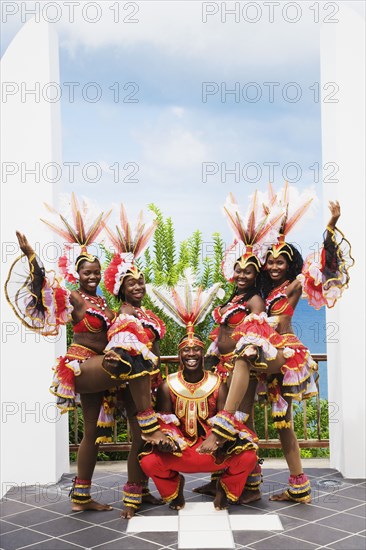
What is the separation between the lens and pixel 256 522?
15.1 ft

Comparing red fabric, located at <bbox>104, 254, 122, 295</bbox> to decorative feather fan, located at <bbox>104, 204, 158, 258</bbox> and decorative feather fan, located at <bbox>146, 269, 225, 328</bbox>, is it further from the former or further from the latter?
decorative feather fan, located at <bbox>146, 269, 225, 328</bbox>

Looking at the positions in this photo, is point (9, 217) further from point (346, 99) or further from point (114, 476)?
point (346, 99)

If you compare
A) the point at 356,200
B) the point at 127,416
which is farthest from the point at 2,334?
the point at 356,200

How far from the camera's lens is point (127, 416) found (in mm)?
4977

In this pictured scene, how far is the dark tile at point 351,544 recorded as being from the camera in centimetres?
414

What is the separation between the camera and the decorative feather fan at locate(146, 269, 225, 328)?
4.85 meters

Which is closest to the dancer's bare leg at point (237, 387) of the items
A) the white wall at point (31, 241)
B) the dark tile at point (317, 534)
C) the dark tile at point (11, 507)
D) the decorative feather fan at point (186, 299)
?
the decorative feather fan at point (186, 299)

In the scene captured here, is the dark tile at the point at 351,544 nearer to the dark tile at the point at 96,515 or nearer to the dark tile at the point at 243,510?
the dark tile at the point at 243,510

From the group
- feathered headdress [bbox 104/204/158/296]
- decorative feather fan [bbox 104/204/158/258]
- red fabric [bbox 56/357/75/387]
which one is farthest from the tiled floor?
decorative feather fan [bbox 104/204/158/258]

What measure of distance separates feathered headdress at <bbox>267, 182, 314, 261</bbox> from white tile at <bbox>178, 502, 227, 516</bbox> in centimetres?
162

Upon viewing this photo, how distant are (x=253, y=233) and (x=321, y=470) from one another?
80.2 inches

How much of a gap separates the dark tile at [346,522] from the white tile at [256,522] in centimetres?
25

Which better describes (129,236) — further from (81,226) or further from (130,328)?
(130,328)

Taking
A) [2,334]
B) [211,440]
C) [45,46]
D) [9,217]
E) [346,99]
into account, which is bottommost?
[211,440]
